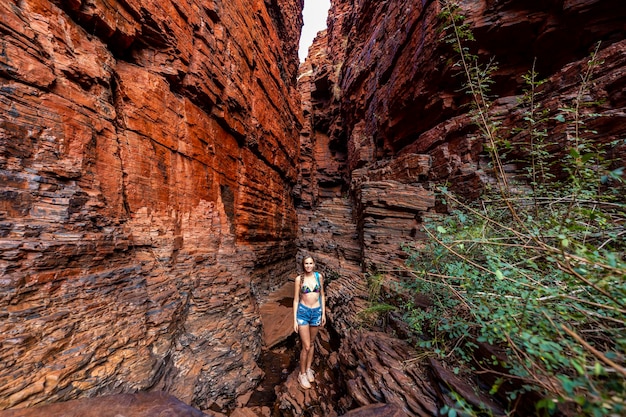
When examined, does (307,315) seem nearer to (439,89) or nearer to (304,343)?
(304,343)

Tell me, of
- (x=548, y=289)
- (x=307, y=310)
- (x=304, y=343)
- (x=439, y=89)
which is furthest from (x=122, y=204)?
(x=439, y=89)

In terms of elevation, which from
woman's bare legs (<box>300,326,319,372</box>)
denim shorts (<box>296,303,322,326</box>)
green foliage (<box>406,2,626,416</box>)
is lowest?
woman's bare legs (<box>300,326,319,372</box>)

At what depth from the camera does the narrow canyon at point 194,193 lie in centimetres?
287

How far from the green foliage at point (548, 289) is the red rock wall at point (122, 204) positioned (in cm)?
462

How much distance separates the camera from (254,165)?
906cm

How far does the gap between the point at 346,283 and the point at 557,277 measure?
5406 mm

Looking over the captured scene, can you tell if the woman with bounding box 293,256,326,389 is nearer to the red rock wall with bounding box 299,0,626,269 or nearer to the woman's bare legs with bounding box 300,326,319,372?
the woman's bare legs with bounding box 300,326,319,372

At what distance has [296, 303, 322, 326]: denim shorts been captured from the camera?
13.8 feet

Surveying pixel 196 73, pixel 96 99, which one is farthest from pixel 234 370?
pixel 196 73

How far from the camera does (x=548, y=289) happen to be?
55.4 inches

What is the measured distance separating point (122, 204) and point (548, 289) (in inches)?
246

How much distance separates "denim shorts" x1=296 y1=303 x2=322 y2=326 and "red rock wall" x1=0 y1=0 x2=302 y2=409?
1.94 meters

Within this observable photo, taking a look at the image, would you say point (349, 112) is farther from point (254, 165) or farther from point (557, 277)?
point (557, 277)

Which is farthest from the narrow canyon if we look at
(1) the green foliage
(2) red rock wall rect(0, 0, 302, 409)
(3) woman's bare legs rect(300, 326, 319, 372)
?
(1) the green foliage
